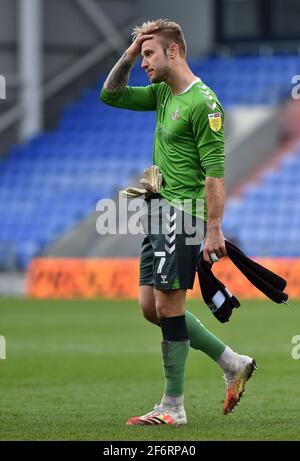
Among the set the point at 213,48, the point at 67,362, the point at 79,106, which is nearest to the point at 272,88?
the point at 213,48

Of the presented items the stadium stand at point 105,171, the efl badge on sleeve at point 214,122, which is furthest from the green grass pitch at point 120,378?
the stadium stand at point 105,171

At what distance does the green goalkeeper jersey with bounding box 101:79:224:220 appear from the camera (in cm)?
782

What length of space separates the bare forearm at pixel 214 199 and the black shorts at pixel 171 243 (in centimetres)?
25

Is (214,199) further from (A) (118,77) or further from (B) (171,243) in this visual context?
(A) (118,77)

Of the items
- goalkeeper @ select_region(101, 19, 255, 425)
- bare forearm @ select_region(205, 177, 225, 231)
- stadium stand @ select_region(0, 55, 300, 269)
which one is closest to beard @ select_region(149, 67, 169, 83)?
goalkeeper @ select_region(101, 19, 255, 425)

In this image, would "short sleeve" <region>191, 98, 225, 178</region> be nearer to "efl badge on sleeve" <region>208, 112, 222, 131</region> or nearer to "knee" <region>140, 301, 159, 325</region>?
"efl badge on sleeve" <region>208, 112, 222, 131</region>

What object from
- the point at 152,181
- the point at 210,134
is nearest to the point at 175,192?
the point at 152,181

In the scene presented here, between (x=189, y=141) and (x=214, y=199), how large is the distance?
47 cm

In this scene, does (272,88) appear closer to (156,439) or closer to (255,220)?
(255,220)

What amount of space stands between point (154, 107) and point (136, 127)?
23.2 metres

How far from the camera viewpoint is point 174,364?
8.04 meters

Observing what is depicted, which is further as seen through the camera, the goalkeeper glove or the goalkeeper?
the goalkeeper glove

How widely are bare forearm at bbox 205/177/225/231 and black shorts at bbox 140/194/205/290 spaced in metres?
0.25

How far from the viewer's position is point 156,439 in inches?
286
